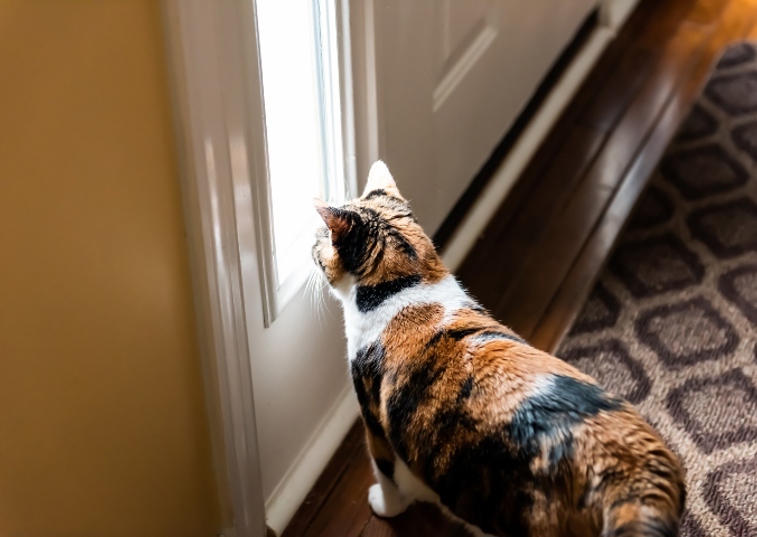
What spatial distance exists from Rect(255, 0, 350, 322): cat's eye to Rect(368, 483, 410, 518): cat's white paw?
0.32 m

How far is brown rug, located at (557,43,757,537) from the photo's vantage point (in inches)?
49.0

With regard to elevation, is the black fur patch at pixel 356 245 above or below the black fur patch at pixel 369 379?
above

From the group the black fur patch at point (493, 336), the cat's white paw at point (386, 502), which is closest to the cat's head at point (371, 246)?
the black fur patch at point (493, 336)

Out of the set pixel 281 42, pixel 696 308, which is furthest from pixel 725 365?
pixel 281 42

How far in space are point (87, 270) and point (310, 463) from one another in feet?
2.05

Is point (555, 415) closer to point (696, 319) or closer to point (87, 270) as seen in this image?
point (87, 270)

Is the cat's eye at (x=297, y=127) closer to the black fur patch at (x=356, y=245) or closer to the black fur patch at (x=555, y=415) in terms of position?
the black fur patch at (x=356, y=245)

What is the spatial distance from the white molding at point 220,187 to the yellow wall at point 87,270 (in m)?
0.02

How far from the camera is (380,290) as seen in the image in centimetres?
97

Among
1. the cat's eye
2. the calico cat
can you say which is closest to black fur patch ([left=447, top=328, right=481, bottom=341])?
the calico cat

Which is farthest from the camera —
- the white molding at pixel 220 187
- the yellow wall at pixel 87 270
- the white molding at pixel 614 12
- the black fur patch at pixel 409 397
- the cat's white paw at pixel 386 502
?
the white molding at pixel 614 12

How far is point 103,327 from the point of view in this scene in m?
0.77

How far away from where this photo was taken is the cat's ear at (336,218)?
0.92 m

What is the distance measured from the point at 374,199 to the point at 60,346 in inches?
17.4
